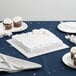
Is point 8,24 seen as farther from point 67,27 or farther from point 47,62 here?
point 47,62

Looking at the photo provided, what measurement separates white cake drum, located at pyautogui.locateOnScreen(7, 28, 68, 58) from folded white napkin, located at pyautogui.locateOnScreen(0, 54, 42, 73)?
0.10 meters

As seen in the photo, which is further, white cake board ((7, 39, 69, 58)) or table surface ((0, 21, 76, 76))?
white cake board ((7, 39, 69, 58))

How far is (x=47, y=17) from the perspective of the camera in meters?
3.16

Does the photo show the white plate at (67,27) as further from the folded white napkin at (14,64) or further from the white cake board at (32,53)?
the folded white napkin at (14,64)

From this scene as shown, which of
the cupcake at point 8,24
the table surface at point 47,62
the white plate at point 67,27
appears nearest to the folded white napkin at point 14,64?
the table surface at point 47,62

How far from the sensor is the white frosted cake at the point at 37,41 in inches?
57.1

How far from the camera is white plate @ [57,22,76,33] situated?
1.78 meters

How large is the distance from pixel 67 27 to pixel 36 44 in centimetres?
45

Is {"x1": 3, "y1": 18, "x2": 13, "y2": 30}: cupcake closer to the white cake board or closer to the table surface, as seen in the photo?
the table surface

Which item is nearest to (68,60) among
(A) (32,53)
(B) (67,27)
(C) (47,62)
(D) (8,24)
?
(C) (47,62)

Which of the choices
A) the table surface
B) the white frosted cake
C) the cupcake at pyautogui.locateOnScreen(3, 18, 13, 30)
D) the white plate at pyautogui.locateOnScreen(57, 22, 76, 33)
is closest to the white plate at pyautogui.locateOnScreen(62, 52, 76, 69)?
the table surface

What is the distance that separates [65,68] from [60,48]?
228mm

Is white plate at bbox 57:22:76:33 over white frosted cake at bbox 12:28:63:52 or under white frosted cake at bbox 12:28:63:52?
under

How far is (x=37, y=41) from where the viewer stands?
1.50 metres
